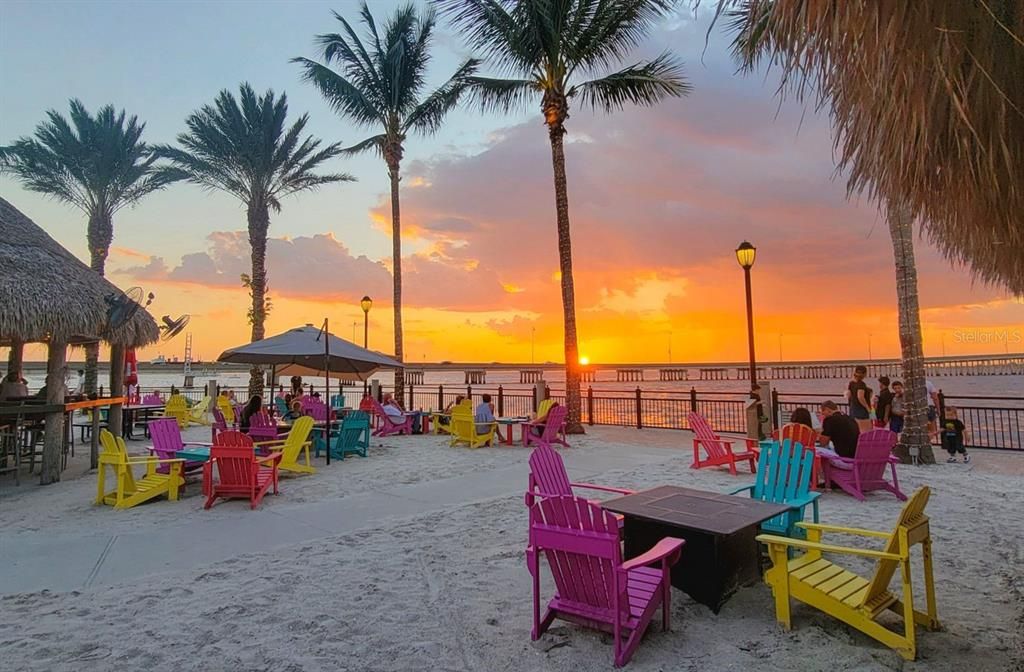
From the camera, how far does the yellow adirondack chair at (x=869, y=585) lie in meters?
3.17

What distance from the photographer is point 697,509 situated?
4242mm

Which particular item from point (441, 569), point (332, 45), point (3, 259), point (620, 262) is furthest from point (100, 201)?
point (441, 569)

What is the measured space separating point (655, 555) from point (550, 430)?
29.6 feet

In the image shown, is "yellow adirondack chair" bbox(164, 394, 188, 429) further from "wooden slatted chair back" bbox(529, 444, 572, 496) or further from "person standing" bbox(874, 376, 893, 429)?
"person standing" bbox(874, 376, 893, 429)

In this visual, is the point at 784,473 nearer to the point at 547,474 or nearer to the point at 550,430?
the point at 547,474

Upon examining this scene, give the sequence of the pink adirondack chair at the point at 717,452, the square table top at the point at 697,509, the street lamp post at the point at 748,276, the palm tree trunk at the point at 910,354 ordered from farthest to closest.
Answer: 1. the street lamp post at the point at 748,276
2. the palm tree trunk at the point at 910,354
3. the pink adirondack chair at the point at 717,452
4. the square table top at the point at 697,509

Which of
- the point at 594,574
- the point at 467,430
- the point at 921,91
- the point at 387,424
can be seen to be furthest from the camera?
the point at 387,424

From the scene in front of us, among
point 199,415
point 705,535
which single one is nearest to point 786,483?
point 705,535

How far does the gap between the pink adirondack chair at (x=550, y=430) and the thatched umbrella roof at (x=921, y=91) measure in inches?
373

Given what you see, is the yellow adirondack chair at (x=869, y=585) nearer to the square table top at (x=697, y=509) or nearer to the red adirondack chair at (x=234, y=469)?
the square table top at (x=697, y=509)

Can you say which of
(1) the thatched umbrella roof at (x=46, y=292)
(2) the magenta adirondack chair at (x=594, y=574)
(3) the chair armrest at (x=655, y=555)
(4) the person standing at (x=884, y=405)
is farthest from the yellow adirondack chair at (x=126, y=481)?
(4) the person standing at (x=884, y=405)

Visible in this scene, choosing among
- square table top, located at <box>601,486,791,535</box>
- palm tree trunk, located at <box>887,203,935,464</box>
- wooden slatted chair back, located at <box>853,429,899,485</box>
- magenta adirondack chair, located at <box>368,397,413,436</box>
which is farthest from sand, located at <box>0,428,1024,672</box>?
magenta adirondack chair, located at <box>368,397,413,436</box>

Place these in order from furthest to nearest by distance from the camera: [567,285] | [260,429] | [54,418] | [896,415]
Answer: [567,285]
[896,415]
[260,429]
[54,418]

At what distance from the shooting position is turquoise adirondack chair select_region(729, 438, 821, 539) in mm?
4887
